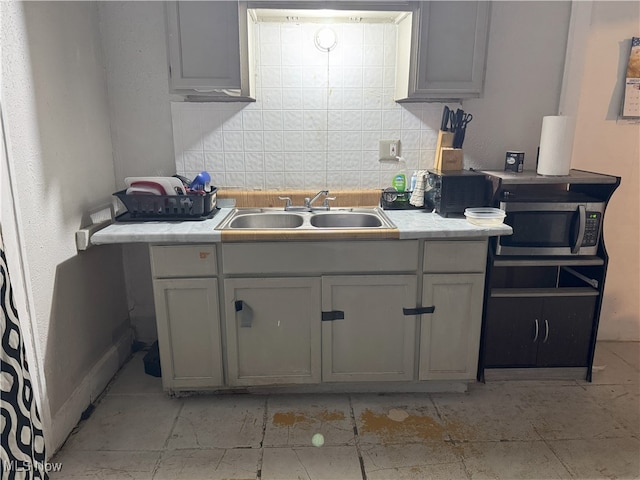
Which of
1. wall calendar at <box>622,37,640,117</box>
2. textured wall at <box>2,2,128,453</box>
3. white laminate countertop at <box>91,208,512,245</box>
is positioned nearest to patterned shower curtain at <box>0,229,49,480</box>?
textured wall at <box>2,2,128,453</box>

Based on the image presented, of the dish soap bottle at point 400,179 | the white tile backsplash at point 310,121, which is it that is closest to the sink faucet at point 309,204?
the white tile backsplash at point 310,121

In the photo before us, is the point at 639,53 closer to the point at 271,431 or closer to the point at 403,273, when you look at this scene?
the point at 403,273

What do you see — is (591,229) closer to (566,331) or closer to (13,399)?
(566,331)

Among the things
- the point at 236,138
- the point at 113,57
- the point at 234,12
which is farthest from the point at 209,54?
the point at 113,57

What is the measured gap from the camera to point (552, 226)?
2143 mm

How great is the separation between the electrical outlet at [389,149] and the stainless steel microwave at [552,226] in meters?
0.67

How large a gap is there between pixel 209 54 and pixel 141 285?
1402 millimetres

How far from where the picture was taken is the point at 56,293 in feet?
6.02

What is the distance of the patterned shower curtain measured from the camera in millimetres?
1287

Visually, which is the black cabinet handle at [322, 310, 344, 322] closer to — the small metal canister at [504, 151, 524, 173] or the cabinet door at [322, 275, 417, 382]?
the cabinet door at [322, 275, 417, 382]

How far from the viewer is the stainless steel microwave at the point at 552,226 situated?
2.11m

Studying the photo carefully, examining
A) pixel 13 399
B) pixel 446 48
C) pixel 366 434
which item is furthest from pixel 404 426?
pixel 446 48

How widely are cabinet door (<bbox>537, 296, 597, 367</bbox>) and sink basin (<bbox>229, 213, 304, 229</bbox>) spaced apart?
135 cm

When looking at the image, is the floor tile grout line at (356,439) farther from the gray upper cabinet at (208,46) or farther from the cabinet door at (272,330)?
the gray upper cabinet at (208,46)
